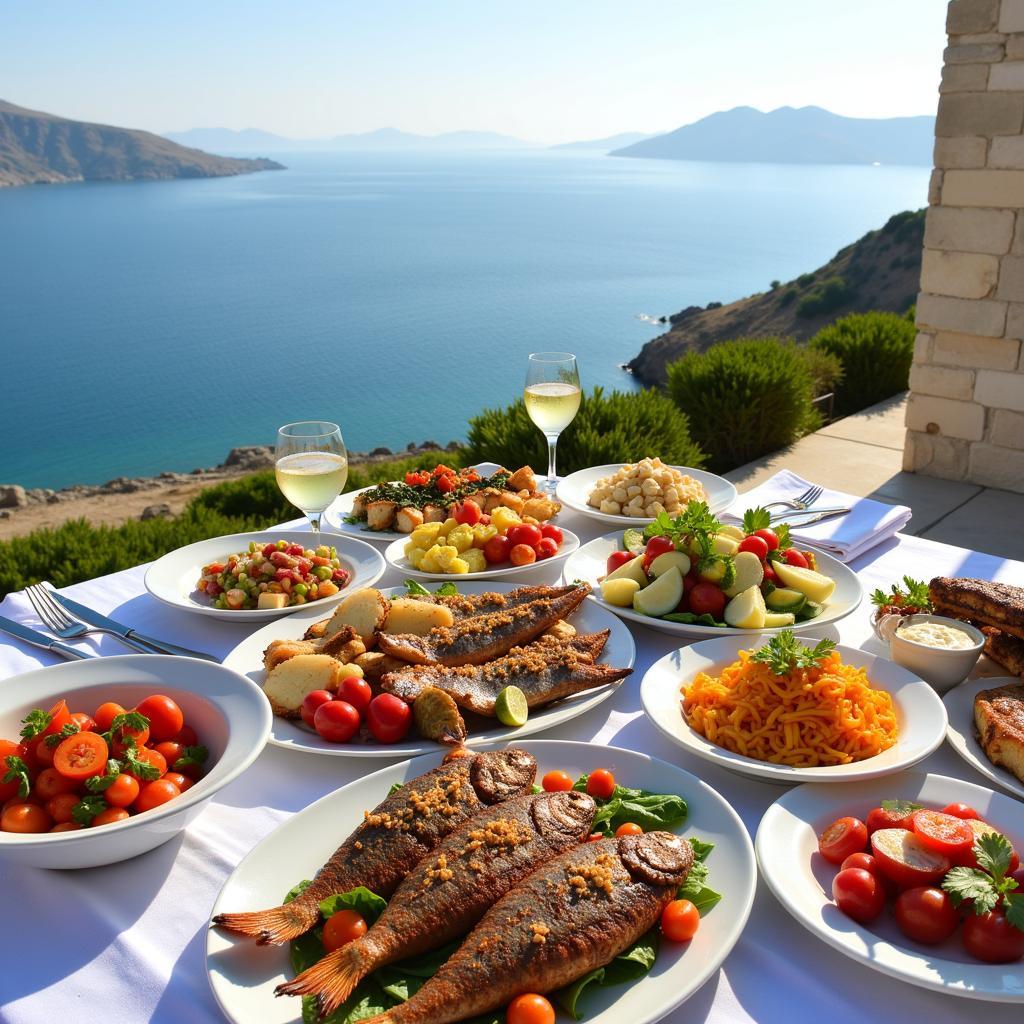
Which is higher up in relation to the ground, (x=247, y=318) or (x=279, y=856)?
(x=279, y=856)

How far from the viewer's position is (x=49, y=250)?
3403 inches

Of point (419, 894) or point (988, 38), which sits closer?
point (419, 894)

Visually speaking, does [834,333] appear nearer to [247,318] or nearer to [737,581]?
[737,581]

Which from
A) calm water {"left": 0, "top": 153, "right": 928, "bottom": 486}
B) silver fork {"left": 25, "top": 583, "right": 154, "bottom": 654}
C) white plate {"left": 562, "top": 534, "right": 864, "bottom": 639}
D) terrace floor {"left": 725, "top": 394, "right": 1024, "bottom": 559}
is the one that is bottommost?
calm water {"left": 0, "top": 153, "right": 928, "bottom": 486}

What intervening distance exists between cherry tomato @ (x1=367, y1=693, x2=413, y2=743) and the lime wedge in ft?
0.69

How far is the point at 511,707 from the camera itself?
2020 millimetres

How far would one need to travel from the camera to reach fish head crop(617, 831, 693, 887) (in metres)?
1.39

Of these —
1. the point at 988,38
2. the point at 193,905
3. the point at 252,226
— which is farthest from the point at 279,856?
the point at 252,226

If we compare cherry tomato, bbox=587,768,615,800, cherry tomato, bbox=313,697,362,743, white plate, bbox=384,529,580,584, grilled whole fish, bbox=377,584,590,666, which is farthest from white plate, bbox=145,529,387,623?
cherry tomato, bbox=587,768,615,800

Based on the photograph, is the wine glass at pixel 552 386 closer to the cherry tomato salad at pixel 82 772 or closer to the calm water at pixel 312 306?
the cherry tomato salad at pixel 82 772

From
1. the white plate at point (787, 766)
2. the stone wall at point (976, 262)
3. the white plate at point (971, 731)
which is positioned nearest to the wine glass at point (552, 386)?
the white plate at point (787, 766)

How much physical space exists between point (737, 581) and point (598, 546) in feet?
2.05

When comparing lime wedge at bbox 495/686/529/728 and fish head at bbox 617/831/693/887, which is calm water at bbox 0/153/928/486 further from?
fish head at bbox 617/831/693/887

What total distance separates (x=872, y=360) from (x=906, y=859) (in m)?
10.7
